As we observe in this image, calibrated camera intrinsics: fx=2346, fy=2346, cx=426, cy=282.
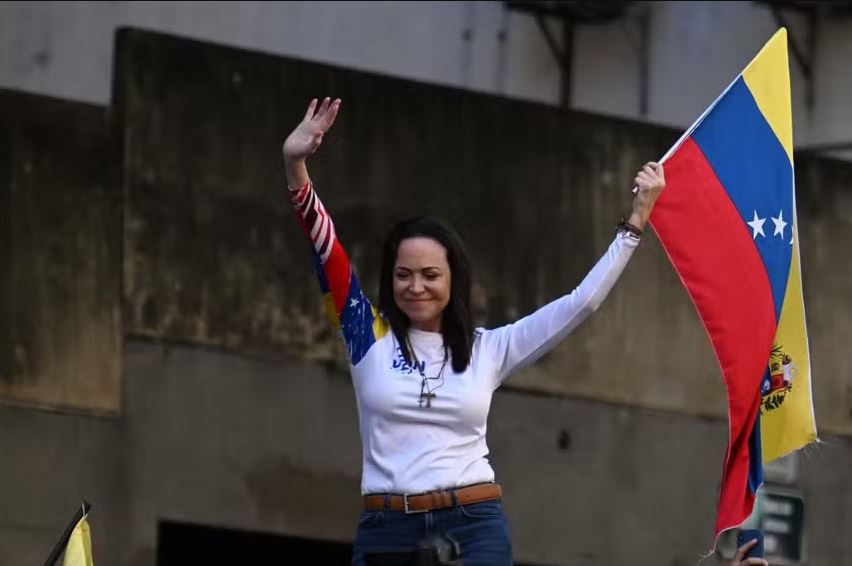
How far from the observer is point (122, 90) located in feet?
41.2

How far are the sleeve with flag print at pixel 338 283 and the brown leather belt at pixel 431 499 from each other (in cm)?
46

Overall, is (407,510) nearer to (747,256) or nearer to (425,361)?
(425,361)

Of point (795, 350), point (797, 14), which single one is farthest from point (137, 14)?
point (795, 350)

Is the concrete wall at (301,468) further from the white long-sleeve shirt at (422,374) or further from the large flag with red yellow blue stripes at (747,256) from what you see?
the white long-sleeve shirt at (422,374)

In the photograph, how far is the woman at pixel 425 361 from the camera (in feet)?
22.3

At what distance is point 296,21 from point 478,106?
2.21 meters

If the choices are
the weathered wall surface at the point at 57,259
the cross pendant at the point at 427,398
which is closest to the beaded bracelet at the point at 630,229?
the cross pendant at the point at 427,398

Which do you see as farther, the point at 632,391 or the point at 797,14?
the point at 797,14

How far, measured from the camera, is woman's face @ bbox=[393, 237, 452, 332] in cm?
699

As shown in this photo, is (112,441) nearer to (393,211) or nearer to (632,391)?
(393,211)

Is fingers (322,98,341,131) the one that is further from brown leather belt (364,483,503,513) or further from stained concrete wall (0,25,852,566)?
stained concrete wall (0,25,852,566)

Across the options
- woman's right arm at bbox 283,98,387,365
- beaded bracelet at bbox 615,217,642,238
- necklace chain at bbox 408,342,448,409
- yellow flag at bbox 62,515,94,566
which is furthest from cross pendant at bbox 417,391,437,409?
yellow flag at bbox 62,515,94,566

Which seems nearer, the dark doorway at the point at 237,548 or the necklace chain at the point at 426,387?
→ the necklace chain at the point at 426,387

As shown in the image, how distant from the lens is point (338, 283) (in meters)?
7.06
